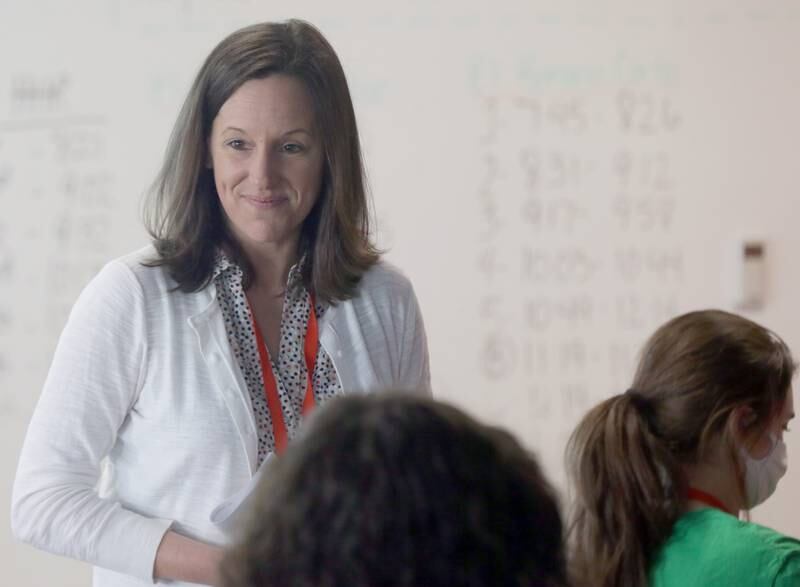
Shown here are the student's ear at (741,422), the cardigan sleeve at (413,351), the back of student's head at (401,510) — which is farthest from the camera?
the cardigan sleeve at (413,351)

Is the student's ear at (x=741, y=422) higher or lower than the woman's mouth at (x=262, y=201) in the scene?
lower

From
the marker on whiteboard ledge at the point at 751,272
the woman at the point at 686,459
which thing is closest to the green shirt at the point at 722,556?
the woman at the point at 686,459

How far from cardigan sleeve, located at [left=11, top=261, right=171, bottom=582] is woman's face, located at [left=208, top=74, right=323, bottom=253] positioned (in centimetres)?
19

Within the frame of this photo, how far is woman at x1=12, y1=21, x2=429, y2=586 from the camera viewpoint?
1.54 meters

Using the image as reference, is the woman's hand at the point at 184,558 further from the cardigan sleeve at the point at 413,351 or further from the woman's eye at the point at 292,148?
the woman's eye at the point at 292,148

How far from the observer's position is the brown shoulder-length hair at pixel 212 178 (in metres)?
1.66

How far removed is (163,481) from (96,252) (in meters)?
1.53

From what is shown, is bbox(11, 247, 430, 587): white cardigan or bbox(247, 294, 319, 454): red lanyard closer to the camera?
bbox(11, 247, 430, 587): white cardigan

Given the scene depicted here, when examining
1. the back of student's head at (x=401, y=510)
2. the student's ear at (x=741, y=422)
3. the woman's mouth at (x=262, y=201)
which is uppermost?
the woman's mouth at (x=262, y=201)

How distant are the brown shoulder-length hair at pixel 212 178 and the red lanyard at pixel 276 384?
6 centimetres

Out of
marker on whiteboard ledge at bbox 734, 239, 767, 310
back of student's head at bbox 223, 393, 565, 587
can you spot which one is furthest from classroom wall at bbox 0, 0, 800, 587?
back of student's head at bbox 223, 393, 565, 587

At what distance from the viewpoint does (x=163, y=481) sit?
1570 millimetres

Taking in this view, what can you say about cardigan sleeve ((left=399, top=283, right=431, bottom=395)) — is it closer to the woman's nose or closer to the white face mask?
the woman's nose

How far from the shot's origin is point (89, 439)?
61.1 inches
